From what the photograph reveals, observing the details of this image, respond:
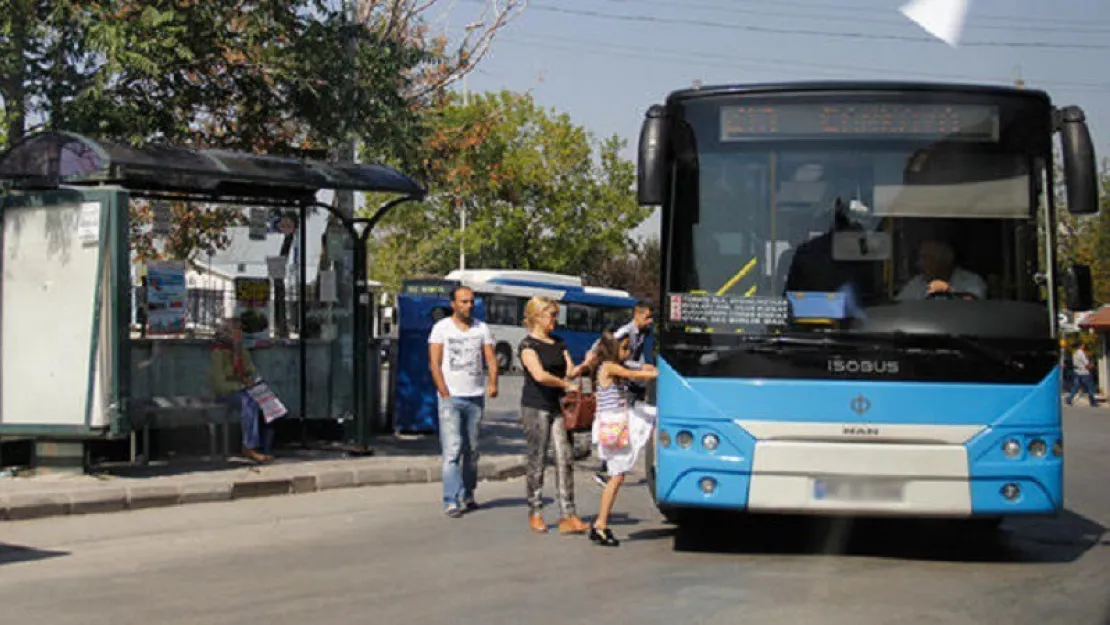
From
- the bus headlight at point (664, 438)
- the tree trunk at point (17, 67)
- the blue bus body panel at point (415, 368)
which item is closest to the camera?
the bus headlight at point (664, 438)

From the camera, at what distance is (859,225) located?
8492 millimetres

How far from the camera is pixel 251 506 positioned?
11.7 meters

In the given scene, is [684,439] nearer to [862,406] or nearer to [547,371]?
[862,406]

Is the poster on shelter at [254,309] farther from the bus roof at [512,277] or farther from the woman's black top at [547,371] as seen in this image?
the bus roof at [512,277]

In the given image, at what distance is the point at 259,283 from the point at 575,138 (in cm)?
3984

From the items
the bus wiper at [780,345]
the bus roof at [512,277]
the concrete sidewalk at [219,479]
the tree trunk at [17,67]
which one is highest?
the tree trunk at [17,67]

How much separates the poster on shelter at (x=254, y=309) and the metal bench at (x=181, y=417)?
3.75 feet

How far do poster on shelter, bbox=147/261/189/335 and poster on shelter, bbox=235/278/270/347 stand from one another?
0.85 metres

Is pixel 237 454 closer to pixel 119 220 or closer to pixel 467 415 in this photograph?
pixel 119 220

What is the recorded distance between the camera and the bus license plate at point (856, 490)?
27.0 ft

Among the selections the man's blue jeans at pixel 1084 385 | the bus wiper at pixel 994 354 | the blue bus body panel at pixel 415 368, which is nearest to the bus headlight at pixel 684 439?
the bus wiper at pixel 994 354

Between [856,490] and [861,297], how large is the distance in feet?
3.99

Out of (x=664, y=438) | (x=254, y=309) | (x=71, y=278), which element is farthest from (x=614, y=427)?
(x=254, y=309)

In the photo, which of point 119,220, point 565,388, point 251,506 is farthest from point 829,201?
point 119,220
